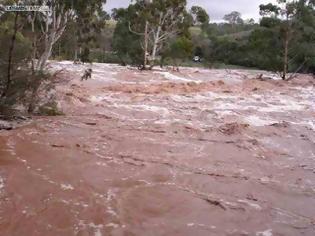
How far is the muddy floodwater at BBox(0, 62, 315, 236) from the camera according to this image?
5.57 metres

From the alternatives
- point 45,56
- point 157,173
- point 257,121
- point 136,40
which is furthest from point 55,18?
point 136,40

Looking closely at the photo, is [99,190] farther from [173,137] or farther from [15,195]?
[173,137]

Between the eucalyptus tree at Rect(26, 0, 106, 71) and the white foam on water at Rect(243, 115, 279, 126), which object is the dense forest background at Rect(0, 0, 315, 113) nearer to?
the eucalyptus tree at Rect(26, 0, 106, 71)

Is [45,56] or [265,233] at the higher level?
[45,56]

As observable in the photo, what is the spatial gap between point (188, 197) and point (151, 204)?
63 centimetres

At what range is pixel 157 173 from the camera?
7.71 metres

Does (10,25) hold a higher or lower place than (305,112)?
higher

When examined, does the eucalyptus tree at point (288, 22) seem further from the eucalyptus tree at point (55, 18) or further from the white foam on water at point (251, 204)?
the white foam on water at point (251, 204)

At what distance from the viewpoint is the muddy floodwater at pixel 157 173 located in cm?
557

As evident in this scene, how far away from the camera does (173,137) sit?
10695 millimetres

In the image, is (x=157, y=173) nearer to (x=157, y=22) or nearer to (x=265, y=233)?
(x=265, y=233)

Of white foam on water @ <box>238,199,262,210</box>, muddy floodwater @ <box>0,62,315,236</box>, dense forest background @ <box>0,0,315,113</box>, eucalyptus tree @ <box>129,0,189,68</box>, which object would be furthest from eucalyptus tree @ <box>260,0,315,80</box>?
white foam on water @ <box>238,199,262,210</box>

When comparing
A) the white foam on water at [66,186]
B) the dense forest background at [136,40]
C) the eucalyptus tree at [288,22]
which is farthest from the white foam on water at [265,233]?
the eucalyptus tree at [288,22]

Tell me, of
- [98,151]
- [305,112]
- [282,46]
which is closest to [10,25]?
[98,151]
